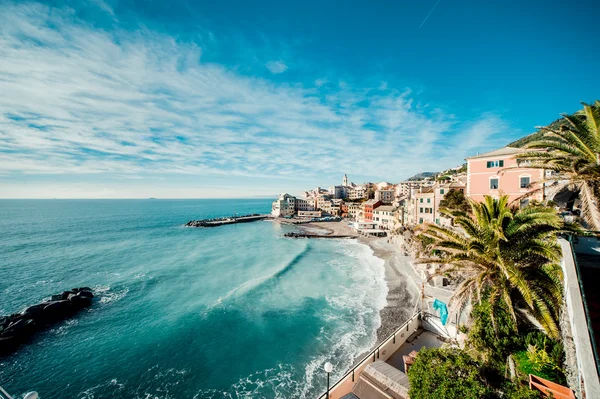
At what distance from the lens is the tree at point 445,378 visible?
6.97m

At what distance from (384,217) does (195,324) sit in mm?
57943

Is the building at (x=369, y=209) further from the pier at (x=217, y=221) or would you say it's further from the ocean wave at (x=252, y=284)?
the pier at (x=217, y=221)

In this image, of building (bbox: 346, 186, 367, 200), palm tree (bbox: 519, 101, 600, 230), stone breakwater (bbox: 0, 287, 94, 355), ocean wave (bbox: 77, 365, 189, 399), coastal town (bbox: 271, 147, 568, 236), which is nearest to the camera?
palm tree (bbox: 519, 101, 600, 230)

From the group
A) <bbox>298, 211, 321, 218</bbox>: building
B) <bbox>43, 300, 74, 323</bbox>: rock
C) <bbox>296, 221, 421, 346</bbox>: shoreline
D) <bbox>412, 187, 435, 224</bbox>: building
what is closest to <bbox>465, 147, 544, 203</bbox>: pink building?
<bbox>296, 221, 421, 346</bbox>: shoreline

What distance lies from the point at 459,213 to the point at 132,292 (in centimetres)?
3546

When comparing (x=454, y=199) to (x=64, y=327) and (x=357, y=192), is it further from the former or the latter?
(x=357, y=192)

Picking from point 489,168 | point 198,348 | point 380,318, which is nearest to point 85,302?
point 198,348

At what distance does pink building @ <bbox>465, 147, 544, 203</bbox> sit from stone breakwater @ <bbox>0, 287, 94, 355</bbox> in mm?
43817

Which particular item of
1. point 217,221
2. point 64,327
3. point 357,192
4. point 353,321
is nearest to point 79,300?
point 64,327

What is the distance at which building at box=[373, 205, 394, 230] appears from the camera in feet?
218

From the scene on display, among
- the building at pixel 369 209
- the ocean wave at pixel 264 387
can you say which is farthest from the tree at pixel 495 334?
the building at pixel 369 209

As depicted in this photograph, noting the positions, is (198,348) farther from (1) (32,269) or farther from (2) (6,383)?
(1) (32,269)

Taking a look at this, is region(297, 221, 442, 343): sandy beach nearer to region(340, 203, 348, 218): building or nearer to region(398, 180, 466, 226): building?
region(398, 180, 466, 226): building

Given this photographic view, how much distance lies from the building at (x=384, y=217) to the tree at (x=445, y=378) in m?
59.7
